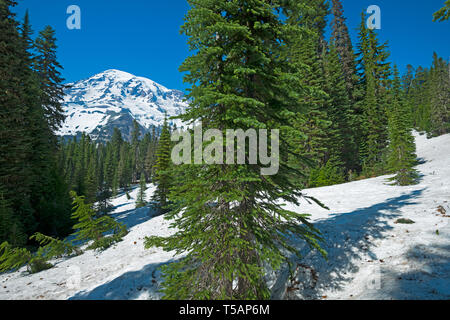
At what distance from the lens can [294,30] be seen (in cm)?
483

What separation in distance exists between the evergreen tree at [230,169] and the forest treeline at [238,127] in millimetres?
29

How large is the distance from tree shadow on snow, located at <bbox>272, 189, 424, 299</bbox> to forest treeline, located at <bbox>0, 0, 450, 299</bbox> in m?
0.92

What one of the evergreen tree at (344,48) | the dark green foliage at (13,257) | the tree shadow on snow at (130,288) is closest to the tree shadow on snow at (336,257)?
the tree shadow on snow at (130,288)

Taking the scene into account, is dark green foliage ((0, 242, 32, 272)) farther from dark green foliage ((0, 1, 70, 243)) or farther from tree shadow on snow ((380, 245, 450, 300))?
tree shadow on snow ((380, 245, 450, 300))

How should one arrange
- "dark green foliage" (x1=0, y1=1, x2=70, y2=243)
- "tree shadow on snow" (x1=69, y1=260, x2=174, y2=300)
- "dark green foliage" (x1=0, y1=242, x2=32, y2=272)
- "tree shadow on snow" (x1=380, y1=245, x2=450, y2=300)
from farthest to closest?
"dark green foliage" (x1=0, y1=1, x2=70, y2=243)
"dark green foliage" (x1=0, y1=242, x2=32, y2=272)
"tree shadow on snow" (x1=69, y1=260, x2=174, y2=300)
"tree shadow on snow" (x1=380, y1=245, x2=450, y2=300)

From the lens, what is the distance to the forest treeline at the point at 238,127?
14.5 ft

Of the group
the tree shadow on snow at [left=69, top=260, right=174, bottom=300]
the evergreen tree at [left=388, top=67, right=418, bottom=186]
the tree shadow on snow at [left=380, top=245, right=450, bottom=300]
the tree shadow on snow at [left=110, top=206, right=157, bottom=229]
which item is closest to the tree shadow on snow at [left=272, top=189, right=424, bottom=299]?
the tree shadow on snow at [left=380, top=245, right=450, bottom=300]

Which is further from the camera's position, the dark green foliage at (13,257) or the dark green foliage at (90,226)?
the dark green foliage at (90,226)

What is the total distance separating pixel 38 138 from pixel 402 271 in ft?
83.6

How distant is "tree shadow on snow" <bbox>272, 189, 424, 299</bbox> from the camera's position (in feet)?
18.1

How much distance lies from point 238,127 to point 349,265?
500 centimetres

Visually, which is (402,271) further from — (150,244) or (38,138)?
(38,138)

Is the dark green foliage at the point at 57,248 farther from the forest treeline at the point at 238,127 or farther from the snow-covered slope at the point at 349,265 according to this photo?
the forest treeline at the point at 238,127

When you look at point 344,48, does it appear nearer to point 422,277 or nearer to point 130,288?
point 422,277
